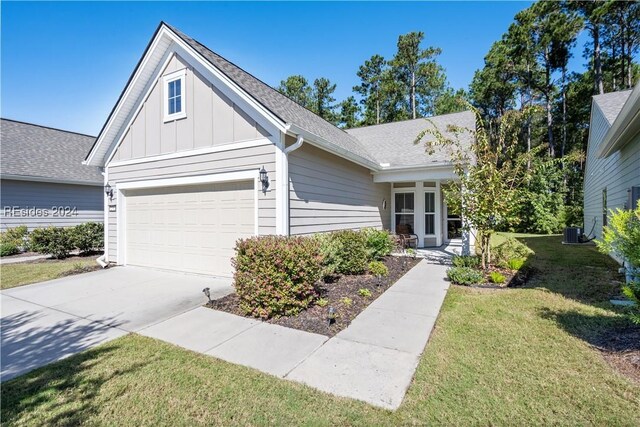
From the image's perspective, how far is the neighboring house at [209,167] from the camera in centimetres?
667

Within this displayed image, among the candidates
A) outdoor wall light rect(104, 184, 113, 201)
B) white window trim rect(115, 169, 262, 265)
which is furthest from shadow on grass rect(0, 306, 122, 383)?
outdoor wall light rect(104, 184, 113, 201)

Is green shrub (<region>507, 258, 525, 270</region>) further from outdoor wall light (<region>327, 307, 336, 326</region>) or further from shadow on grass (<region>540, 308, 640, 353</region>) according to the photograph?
outdoor wall light (<region>327, 307, 336, 326</region>)

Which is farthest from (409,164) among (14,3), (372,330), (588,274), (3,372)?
(14,3)

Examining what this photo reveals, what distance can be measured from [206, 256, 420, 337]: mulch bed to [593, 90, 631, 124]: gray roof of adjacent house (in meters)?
8.27

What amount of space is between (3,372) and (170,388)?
2.06 metres

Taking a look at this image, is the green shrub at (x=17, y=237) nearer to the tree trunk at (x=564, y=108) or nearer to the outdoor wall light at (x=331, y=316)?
the outdoor wall light at (x=331, y=316)

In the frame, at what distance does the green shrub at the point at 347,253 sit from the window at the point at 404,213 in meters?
5.20

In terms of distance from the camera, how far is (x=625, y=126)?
6184mm

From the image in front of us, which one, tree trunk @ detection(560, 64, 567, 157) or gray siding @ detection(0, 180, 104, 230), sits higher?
tree trunk @ detection(560, 64, 567, 157)

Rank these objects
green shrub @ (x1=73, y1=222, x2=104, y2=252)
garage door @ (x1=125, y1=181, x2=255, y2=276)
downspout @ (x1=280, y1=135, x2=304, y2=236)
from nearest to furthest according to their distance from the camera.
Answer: downspout @ (x1=280, y1=135, x2=304, y2=236) < garage door @ (x1=125, y1=181, x2=255, y2=276) < green shrub @ (x1=73, y1=222, x2=104, y2=252)

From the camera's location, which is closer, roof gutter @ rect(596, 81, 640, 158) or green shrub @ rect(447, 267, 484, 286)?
roof gutter @ rect(596, 81, 640, 158)

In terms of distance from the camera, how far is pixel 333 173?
849 cm

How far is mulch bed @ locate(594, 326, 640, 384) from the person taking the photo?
3230mm

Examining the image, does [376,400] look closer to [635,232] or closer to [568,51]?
[635,232]
